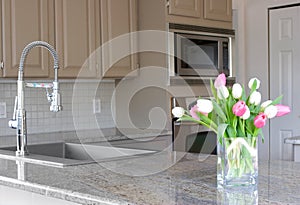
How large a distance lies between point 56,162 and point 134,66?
75.7 inches

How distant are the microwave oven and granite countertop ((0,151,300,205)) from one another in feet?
5.40

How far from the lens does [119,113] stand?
3.81 m

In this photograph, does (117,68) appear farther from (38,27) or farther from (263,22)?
(263,22)

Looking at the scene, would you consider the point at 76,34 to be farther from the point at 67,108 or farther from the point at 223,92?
the point at 223,92

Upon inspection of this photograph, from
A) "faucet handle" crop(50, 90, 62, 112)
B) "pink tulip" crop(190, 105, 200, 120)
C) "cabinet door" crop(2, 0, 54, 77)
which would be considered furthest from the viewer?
"cabinet door" crop(2, 0, 54, 77)

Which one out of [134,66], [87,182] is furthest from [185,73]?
[87,182]

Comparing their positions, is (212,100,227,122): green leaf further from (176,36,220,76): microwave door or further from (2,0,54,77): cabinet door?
(176,36,220,76): microwave door

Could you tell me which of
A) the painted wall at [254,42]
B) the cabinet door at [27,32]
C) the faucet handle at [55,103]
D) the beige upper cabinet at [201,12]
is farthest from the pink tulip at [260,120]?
the painted wall at [254,42]

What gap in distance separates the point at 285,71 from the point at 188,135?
136cm

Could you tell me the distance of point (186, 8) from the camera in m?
3.60

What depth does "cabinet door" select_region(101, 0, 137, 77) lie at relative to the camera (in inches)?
136

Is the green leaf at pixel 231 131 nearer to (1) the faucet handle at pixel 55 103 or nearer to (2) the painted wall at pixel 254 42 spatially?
(1) the faucet handle at pixel 55 103

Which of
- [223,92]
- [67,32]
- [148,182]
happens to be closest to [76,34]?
[67,32]

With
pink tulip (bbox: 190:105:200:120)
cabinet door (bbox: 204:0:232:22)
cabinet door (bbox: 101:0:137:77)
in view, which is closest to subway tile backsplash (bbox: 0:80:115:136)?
cabinet door (bbox: 101:0:137:77)
